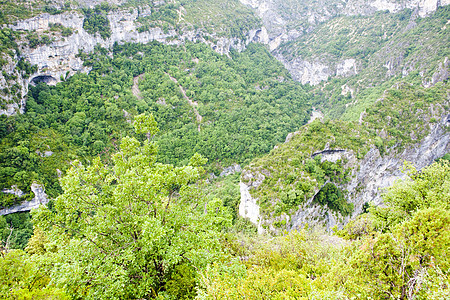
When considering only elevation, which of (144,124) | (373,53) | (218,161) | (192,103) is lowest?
(218,161)

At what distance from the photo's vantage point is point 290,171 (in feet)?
134

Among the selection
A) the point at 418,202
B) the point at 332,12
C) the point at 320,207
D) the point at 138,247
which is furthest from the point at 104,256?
the point at 332,12

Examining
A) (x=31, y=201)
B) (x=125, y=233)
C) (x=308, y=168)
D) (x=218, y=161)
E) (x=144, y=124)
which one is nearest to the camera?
(x=125, y=233)

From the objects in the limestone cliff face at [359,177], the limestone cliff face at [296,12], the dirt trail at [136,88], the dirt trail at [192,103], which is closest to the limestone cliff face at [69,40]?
the dirt trail at [136,88]

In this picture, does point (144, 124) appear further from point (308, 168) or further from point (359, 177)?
point (359, 177)

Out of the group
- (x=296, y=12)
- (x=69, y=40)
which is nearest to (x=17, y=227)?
(x=69, y=40)

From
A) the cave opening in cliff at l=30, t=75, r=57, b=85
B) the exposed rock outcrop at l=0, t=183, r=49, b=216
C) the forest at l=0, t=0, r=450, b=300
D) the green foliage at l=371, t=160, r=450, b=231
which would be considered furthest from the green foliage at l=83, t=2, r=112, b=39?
the green foliage at l=371, t=160, r=450, b=231

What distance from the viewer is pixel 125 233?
37.0ft

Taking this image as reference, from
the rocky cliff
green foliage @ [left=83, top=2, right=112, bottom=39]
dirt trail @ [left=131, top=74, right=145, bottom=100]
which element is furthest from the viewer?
dirt trail @ [left=131, top=74, right=145, bottom=100]

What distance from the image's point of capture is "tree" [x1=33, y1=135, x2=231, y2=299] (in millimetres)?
9742

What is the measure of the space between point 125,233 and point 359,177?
160ft

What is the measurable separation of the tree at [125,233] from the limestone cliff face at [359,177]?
25.3 metres

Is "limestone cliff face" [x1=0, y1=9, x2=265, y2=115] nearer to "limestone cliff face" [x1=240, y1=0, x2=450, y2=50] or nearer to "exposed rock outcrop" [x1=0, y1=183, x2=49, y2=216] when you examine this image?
"exposed rock outcrop" [x1=0, y1=183, x2=49, y2=216]

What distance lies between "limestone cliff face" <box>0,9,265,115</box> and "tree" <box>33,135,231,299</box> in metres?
56.8
